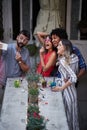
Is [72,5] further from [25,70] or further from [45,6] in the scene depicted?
[25,70]

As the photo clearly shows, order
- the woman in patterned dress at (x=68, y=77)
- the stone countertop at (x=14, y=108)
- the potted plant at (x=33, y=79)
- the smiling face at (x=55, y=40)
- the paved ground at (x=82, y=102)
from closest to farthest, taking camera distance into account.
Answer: the stone countertop at (x=14, y=108), the woman in patterned dress at (x=68, y=77), the potted plant at (x=33, y=79), the smiling face at (x=55, y=40), the paved ground at (x=82, y=102)

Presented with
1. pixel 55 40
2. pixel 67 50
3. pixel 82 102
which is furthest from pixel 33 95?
pixel 82 102

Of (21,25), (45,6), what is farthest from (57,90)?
(21,25)

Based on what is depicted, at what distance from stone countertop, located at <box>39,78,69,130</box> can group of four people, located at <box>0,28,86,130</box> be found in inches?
5.5

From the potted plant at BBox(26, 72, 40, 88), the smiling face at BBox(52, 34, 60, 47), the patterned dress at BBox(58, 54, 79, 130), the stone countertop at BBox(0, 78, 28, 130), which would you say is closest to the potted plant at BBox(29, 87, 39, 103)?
the stone countertop at BBox(0, 78, 28, 130)

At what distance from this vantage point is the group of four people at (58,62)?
4.14m

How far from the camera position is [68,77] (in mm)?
4129

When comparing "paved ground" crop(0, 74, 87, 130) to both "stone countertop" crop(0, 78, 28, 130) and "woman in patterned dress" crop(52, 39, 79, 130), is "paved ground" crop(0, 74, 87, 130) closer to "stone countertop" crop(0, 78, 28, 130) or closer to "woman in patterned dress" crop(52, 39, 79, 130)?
"woman in patterned dress" crop(52, 39, 79, 130)

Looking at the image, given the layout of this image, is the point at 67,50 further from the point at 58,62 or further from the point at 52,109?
the point at 52,109

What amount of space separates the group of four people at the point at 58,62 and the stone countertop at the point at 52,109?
14 centimetres

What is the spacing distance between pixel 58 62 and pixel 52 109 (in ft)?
3.14

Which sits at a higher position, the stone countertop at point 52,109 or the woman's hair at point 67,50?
the woman's hair at point 67,50

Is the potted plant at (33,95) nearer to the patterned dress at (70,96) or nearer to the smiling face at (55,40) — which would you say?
the patterned dress at (70,96)

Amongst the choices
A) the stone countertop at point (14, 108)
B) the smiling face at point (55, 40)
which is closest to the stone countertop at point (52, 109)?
the stone countertop at point (14, 108)
